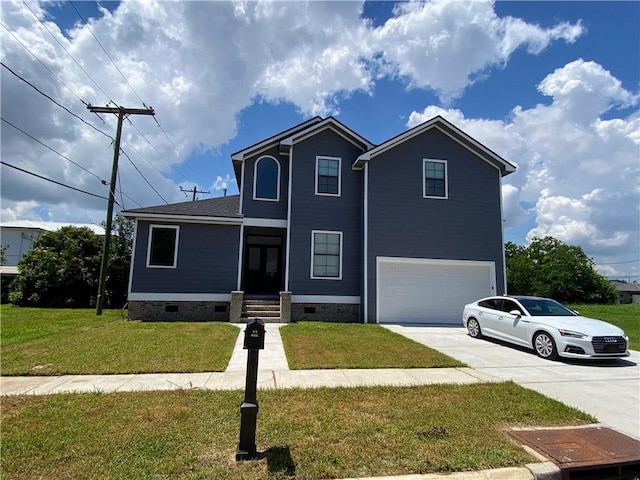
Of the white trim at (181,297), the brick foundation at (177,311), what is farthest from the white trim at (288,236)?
the brick foundation at (177,311)

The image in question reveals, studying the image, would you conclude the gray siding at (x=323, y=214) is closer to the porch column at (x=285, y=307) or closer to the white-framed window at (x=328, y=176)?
the white-framed window at (x=328, y=176)

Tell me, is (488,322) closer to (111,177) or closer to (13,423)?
(13,423)

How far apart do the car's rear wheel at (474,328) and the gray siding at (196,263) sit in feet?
27.6

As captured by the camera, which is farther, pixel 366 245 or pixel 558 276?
pixel 558 276

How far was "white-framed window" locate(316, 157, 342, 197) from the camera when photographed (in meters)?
14.2

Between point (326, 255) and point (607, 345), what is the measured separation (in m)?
8.91

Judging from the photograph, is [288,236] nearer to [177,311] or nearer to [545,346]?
[177,311]

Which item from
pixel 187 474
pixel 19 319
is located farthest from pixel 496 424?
pixel 19 319

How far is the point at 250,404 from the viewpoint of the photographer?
3426 millimetres

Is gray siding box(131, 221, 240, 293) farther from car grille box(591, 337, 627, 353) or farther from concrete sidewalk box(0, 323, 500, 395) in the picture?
car grille box(591, 337, 627, 353)

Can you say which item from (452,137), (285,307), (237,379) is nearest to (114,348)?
(237,379)

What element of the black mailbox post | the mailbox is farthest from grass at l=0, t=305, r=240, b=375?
the mailbox

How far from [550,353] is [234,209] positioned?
463 inches

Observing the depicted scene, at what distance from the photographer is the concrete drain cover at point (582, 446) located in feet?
11.1
